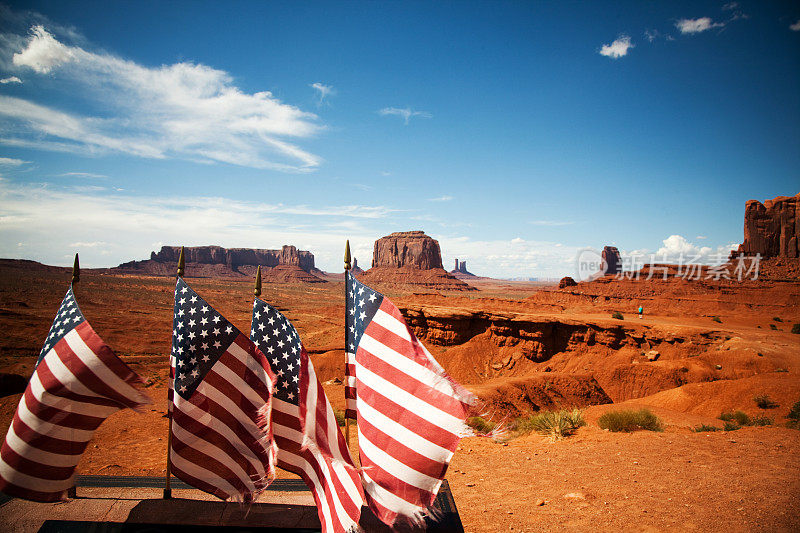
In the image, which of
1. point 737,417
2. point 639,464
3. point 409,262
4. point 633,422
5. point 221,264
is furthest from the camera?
point 221,264

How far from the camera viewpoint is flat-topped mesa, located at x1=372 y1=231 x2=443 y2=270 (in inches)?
5394

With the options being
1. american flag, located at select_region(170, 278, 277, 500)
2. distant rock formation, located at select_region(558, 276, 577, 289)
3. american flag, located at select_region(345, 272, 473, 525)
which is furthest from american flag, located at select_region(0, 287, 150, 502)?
distant rock formation, located at select_region(558, 276, 577, 289)

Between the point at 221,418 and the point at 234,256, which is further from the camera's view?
the point at 234,256

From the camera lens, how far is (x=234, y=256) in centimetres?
17038

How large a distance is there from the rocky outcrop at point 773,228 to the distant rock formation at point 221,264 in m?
121

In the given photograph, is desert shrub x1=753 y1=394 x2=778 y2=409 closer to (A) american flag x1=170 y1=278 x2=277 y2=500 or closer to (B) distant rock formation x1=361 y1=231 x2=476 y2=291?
(A) american flag x1=170 y1=278 x2=277 y2=500

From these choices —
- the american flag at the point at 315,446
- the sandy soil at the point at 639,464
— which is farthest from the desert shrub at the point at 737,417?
the american flag at the point at 315,446

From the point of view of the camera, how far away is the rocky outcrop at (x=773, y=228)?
58.0 meters

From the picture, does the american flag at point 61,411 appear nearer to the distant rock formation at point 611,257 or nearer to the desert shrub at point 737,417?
the desert shrub at point 737,417

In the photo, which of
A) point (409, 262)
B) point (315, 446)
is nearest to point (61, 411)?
point (315, 446)

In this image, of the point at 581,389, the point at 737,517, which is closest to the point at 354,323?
the point at 737,517

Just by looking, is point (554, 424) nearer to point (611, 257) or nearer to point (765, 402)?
point (765, 402)

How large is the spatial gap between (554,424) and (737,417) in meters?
5.54

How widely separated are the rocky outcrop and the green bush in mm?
68369
